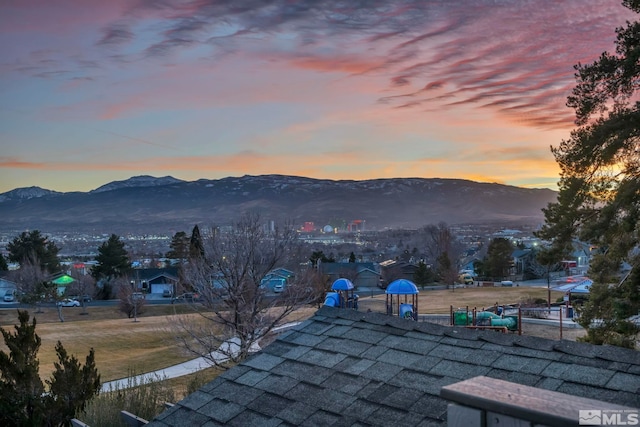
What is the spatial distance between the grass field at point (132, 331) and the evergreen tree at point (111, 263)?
7904 millimetres

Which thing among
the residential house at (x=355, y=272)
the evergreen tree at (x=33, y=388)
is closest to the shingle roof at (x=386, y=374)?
the evergreen tree at (x=33, y=388)

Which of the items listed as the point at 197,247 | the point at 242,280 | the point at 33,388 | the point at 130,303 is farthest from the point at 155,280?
the point at 33,388

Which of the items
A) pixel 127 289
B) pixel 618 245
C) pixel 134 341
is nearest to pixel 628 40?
pixel 618 245

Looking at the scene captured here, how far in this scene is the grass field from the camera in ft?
98.9

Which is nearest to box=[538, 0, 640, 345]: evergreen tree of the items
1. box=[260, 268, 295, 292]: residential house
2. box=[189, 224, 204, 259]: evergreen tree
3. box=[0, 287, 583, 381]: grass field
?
box=[0, 287, 583, 381]: grass field

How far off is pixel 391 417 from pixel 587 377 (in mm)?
1359

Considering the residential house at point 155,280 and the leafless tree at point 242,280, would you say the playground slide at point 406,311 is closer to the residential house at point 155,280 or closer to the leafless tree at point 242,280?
the leafless tree at point 242,280

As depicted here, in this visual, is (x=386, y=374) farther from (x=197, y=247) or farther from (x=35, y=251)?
(x=35, y=251)

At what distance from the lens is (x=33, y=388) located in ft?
36.1

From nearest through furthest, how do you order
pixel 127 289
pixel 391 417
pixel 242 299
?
1. pixel 391 417
2. pixel 242 299
3. pixel 127 289

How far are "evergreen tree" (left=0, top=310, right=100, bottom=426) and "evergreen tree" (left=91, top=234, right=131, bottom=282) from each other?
185 ft

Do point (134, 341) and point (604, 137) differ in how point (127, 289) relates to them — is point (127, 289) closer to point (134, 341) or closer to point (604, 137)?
point (134, 341)

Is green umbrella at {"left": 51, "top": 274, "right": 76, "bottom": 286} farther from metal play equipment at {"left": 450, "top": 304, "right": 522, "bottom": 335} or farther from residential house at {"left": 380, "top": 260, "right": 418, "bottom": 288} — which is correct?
metal play equipment at {"left": 450, "top": 304, "right": 522, "bottom": 335}

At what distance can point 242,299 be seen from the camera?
70.5 ft
